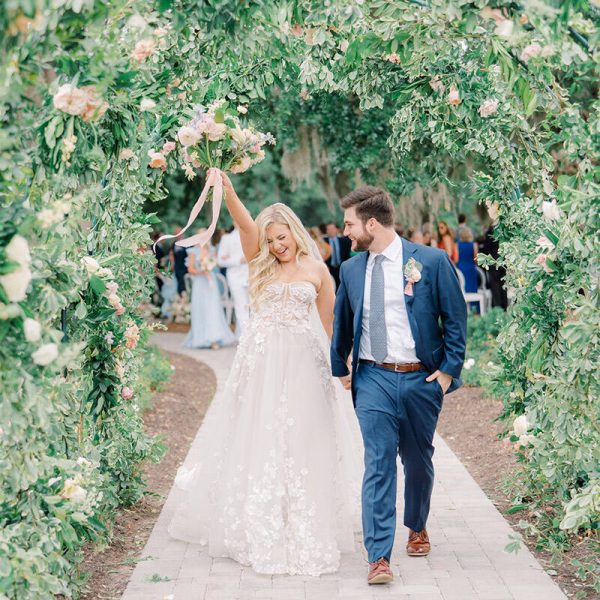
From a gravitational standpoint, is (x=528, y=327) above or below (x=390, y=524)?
above

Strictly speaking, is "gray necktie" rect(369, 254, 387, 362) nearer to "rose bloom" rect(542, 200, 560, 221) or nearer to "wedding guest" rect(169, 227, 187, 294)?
"rose bloom" rect(542, 200, 560, 221)

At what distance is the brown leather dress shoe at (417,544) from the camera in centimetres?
570

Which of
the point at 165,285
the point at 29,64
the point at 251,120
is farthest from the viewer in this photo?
the point at 165,285

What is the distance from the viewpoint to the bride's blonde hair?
581 centimetres

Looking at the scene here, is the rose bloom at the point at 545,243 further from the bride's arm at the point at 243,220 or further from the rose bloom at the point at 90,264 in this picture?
the rose bloom at the point at 90,264

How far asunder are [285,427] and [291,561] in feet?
2.31

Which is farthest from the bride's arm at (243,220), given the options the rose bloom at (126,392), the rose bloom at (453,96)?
the rose bloom at (453,96)

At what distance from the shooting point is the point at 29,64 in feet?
11.8

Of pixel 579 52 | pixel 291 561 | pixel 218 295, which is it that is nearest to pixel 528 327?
pixel 291 561

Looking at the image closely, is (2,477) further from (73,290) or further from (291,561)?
(291,561)

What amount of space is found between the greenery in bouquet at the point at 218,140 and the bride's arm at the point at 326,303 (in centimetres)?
82

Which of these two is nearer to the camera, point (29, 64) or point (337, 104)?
point (29, 64)

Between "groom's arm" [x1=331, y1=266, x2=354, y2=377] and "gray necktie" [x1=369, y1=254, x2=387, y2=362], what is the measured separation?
0.22 metres

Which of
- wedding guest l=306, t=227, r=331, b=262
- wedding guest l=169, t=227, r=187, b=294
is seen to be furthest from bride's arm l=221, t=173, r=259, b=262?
wedding guest l=169, t=227, r=187, b=294
